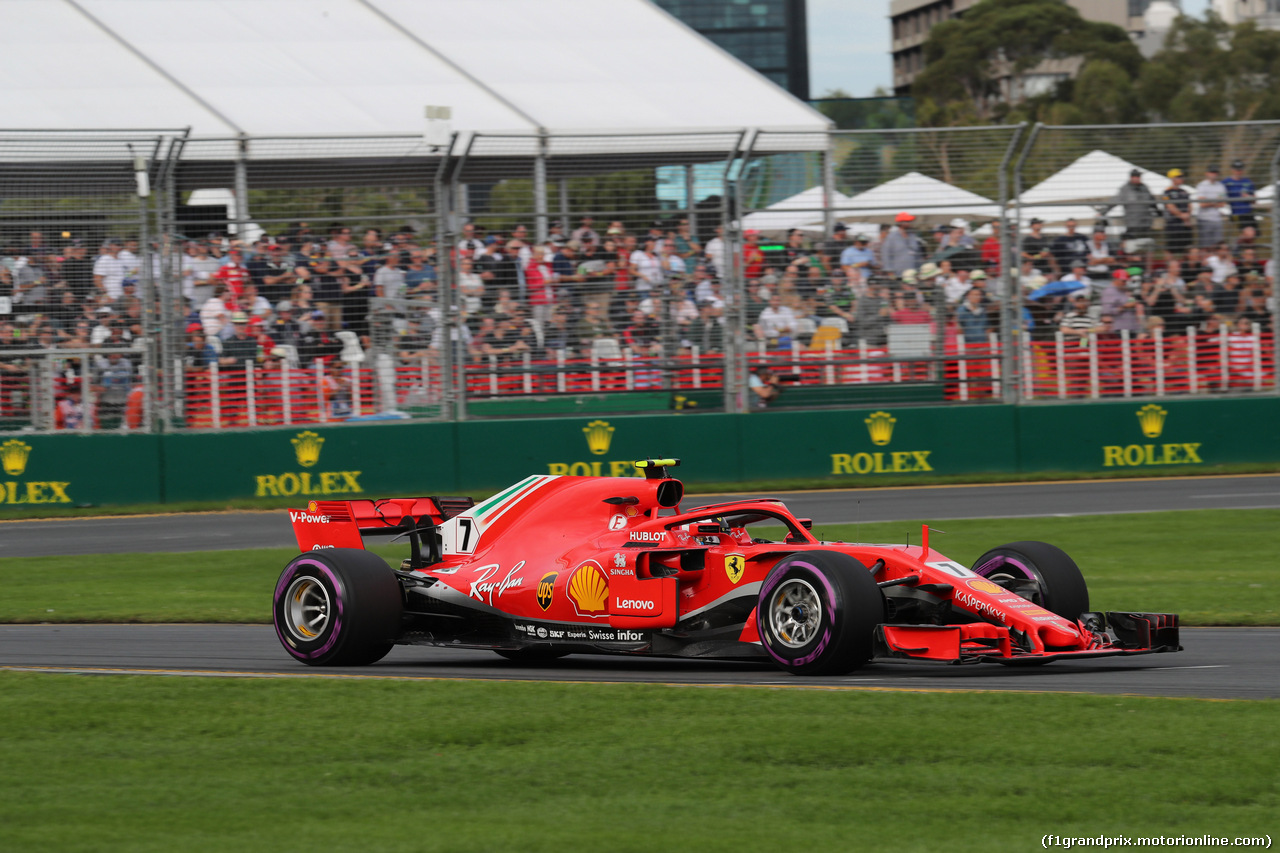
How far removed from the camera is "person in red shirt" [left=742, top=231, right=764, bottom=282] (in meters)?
19.2

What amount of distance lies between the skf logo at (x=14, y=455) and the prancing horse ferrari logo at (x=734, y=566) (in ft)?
42.5

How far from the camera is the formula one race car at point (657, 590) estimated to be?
25.4ft

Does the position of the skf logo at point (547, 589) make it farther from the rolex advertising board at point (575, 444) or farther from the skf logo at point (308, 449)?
the skf logo at point (308, 449)

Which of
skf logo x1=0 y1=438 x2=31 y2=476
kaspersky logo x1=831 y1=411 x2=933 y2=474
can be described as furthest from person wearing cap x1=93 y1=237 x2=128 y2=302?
kaspersky logo x1=831 y1=411 x2=933 y2=474

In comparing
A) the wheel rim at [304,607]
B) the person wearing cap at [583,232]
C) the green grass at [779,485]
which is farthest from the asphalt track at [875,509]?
the wheel rim at [304,607]

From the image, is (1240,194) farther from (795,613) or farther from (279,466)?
(795,613)

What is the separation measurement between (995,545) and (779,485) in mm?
5270

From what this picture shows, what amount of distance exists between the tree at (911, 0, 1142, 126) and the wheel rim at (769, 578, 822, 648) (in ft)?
234

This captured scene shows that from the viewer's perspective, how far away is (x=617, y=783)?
5684 mm

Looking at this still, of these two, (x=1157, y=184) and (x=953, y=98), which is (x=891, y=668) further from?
(x=953, y=98)

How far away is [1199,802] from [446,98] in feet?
90.1

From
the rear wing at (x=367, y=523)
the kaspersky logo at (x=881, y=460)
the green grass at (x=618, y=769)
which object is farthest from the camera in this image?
the kaspersky logo at (x=881, y=460)

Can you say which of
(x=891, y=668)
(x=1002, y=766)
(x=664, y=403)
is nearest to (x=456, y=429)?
(x=664, y=403)

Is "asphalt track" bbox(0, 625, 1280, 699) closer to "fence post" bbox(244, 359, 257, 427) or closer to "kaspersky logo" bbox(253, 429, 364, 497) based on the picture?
"fence post" bbox(244, 359, 257, 427)
